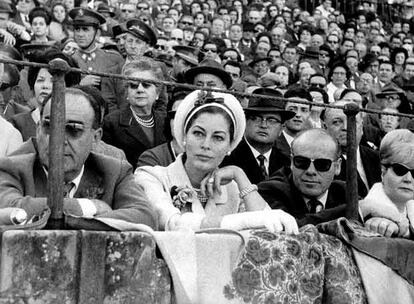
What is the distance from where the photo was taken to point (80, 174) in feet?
13.6

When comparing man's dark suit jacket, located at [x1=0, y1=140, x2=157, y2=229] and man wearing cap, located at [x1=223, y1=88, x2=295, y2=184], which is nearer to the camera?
man's dark suit jacket, located at [x1=0, y1=140, x2=157, y2=229]

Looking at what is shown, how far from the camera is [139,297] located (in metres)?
3.56

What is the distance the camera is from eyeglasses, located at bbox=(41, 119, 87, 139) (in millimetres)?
4059

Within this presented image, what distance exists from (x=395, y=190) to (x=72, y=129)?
1844 mm

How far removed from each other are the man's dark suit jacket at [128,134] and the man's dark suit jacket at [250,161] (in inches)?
27.9

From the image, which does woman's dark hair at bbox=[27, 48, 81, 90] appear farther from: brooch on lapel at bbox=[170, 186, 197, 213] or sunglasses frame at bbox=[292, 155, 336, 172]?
sunglasses frame at bbox=[292, 155, 336, 172]

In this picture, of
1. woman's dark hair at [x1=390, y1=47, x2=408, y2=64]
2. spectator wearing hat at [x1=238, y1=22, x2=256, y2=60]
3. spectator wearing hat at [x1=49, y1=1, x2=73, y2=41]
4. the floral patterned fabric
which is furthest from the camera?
woman's dark hair at [x1=390, y1=47, x2=408, y2=64]

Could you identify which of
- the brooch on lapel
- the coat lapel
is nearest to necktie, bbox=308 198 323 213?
the brooch on lapel

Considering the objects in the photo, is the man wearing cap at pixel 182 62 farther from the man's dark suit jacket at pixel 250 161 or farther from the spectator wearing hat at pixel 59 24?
the man's dark suit jacket at pixel 250 161

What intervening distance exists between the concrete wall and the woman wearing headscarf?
4.54 feet

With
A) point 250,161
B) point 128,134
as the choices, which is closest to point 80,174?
point 250,161

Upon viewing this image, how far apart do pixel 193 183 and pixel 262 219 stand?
0.86 meters

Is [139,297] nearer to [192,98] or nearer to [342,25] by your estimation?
[192,98]

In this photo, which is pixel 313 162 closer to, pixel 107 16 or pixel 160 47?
pixel 160 47
